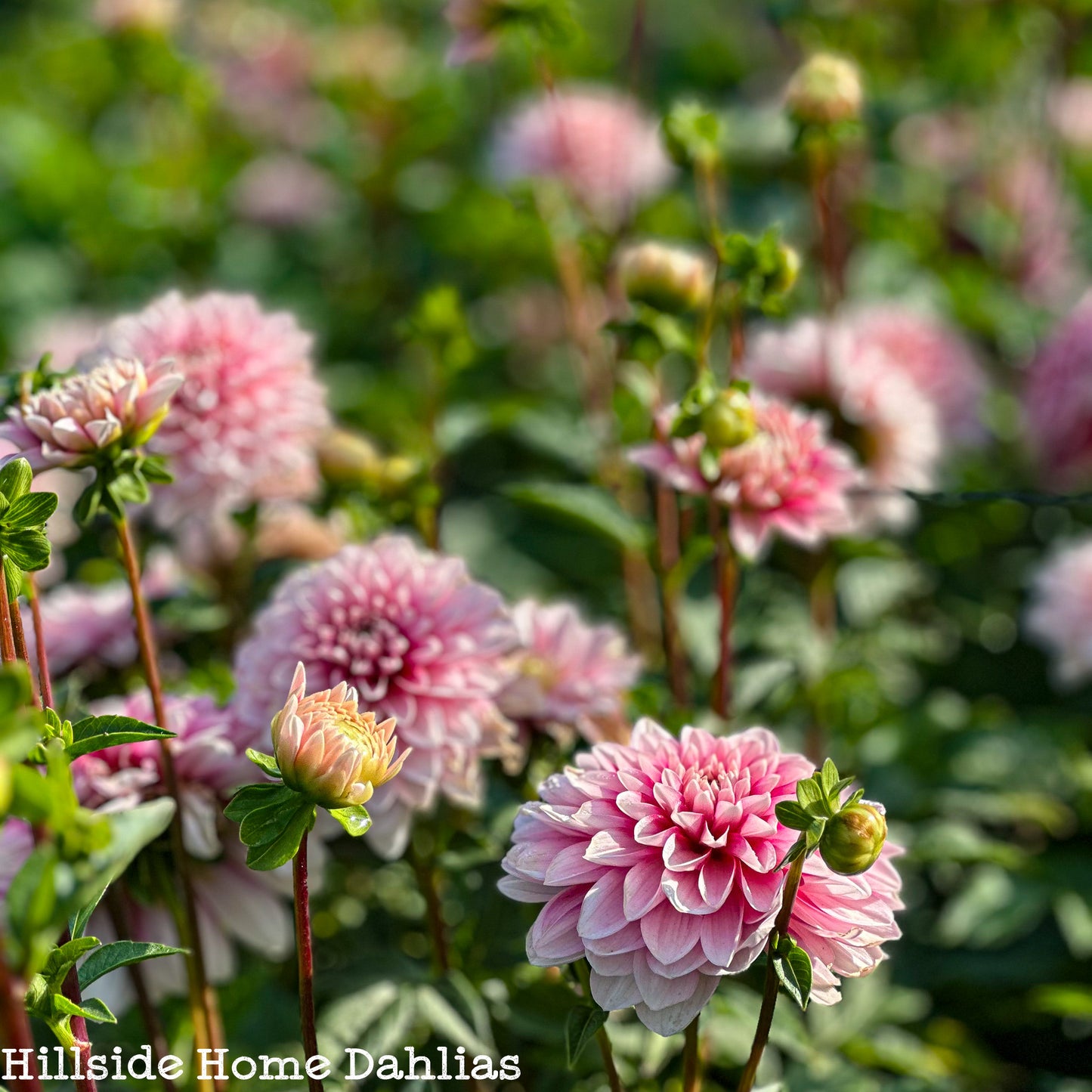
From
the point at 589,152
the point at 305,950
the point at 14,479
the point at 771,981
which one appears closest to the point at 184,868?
the point at 305,950

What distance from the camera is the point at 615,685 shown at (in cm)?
95

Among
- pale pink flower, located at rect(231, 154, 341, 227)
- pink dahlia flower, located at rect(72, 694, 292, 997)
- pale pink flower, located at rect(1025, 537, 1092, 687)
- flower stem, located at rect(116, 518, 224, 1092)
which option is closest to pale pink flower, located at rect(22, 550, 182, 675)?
pink dahlia flower, located at rect(72, 694, 292, 997)

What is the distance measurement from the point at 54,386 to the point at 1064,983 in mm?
1032

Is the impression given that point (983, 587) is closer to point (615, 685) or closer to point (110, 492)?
point (615, 685)

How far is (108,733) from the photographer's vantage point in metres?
0.69

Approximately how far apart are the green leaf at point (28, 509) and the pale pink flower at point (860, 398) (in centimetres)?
81

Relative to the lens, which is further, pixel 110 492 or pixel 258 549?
pixel 258 549

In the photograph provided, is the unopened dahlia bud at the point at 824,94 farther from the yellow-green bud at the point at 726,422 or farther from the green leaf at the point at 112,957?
the green leaf at the point at 112,957

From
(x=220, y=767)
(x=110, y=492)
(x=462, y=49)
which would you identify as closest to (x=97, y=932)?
(x=220, y=767)

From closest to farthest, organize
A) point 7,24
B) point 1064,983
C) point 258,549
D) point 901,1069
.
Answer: point 901,1069
point 1064,983
point 258,549
point 7,24

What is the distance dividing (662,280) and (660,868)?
541mm

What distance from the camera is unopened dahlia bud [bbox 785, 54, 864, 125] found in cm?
108

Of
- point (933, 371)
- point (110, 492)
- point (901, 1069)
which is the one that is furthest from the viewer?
point (933, 371)

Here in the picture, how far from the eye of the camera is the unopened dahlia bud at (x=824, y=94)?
3.56ft
